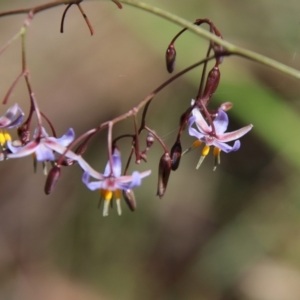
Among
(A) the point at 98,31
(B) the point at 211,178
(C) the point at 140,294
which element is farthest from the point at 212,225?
(A) the point at 98,31

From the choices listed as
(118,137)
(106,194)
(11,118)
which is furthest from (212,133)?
(11,118)

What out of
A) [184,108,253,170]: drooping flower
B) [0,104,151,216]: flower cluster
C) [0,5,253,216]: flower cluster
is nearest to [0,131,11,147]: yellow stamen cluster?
[0,5,253,216]: flower cluster

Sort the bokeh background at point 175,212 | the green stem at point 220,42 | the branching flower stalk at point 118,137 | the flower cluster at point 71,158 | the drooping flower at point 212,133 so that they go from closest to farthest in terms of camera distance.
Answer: the green stem at point 220,42, the branching flower stalk at point 118,137, the flower cluster at point 71,158, the drooping flower at point 212,133, the bokeh background at point 175,212

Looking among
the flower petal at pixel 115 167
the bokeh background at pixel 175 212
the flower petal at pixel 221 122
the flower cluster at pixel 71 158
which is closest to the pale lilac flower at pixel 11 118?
the flower cluster at pixel 71 158

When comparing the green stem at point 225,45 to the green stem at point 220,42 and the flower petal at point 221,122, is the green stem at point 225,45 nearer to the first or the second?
the green stem at point 220,42

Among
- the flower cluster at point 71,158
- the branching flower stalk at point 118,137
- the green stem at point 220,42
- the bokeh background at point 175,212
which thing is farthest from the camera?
the bokeh background at point 175,212
